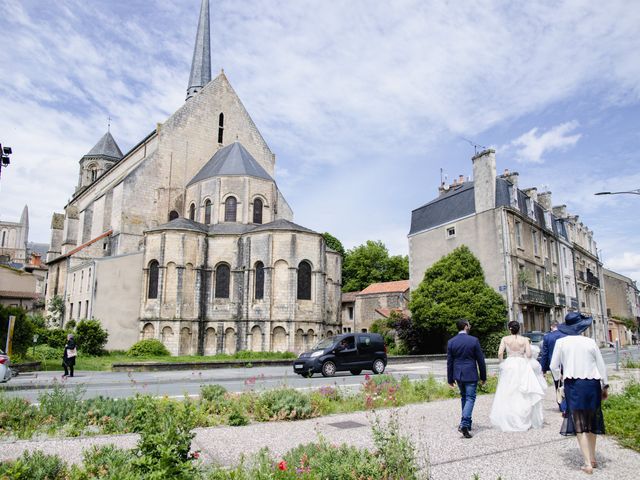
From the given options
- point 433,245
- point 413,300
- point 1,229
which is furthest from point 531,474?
point 1,229

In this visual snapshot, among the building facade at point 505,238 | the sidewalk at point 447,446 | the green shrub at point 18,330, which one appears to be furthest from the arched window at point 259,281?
the sidewalk at point 447,446

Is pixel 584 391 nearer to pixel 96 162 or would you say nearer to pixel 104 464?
pixel 104 464

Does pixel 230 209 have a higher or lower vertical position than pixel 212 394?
higher

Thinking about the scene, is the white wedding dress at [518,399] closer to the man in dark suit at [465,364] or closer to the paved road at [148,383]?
the man in dark suit at [465,364]

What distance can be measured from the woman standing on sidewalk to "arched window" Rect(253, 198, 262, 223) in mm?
30694

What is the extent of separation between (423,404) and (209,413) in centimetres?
412

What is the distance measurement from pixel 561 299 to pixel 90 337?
101ft

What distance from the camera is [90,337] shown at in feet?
92.6

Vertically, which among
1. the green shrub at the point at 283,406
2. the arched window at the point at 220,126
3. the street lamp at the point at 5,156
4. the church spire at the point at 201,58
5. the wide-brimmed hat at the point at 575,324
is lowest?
the green shrub at the point at 283,406

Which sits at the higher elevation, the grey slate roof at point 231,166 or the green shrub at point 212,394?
the grey slate roof at point 231,166

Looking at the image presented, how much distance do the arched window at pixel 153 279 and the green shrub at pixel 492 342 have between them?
19.2 meters

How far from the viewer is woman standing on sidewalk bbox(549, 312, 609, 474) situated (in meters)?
5.39

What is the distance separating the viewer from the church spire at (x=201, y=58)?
5081 cm

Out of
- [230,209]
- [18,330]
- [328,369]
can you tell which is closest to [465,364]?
[328,369]
